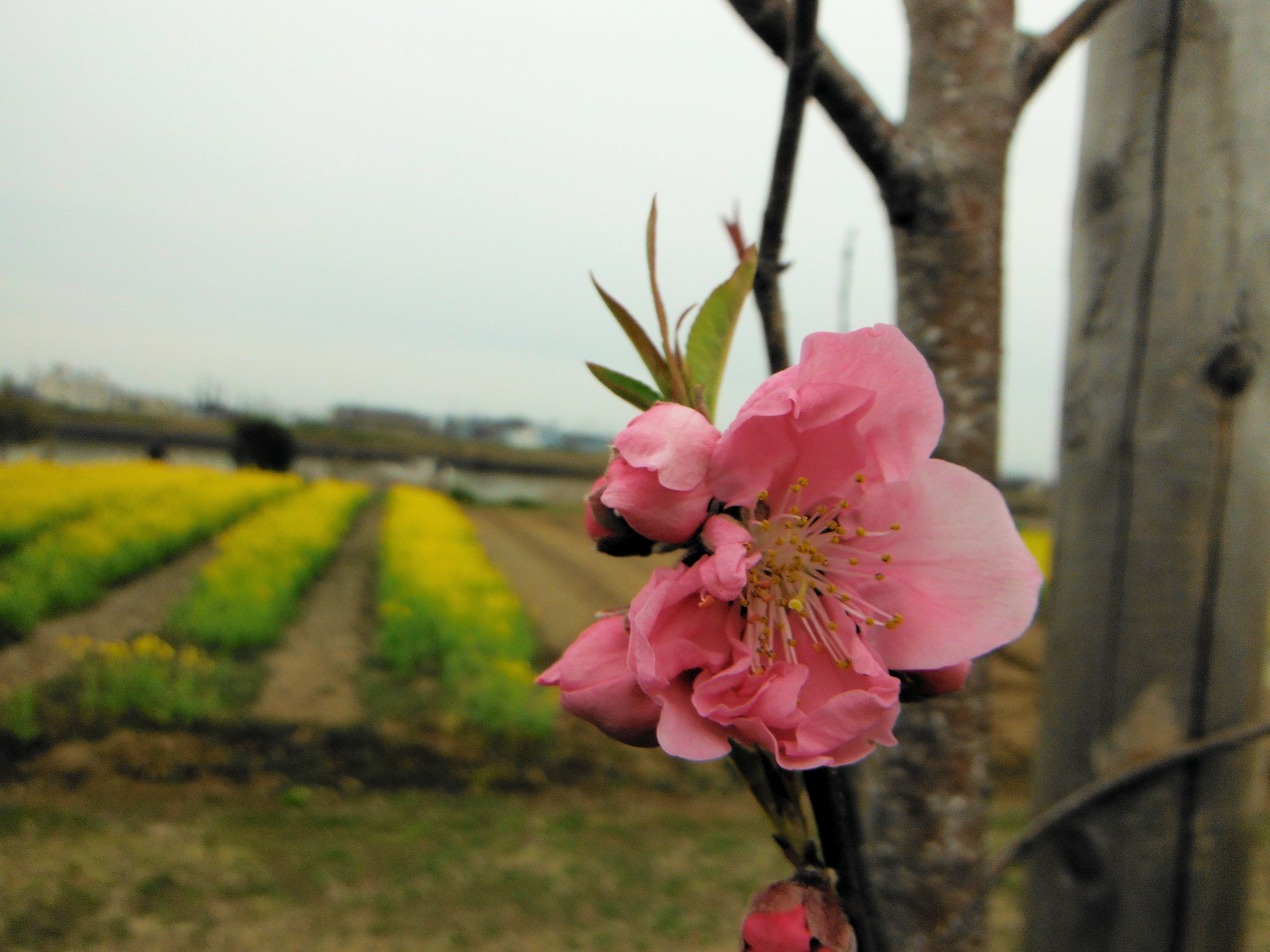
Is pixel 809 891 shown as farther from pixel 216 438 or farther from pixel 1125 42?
pixel 216 438

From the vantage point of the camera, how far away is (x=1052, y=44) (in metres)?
0.99

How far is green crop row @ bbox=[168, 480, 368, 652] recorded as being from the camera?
582cm

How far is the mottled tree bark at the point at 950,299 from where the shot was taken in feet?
3.28

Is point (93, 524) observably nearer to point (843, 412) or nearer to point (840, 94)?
point (840, 94)

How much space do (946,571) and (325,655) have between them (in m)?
6.40

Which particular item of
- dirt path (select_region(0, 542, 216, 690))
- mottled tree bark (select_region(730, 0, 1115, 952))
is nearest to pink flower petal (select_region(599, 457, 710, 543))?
mottled tree bark (select_region(730, 0, 1115, 952))

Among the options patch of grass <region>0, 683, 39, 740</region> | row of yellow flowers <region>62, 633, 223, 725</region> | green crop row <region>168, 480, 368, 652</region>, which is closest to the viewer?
patch of grass <region>0, 683, 39, 740</region>

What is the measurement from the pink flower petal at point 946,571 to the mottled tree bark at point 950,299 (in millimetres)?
587

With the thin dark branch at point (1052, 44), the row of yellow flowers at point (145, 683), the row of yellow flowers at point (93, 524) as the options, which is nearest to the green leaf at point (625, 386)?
the thin dark branch at point (1052, 44)

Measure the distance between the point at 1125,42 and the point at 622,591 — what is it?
27.2ft

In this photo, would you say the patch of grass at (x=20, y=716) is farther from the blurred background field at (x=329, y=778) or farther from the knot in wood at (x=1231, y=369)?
the knot in wood at (x=1231, y=369)

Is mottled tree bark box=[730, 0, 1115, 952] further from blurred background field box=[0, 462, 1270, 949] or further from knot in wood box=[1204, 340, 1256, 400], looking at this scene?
blurred background field box=[0, 462, 1270, 949]

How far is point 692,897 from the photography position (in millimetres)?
3730

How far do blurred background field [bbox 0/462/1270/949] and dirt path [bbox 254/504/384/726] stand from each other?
0.09 ft
